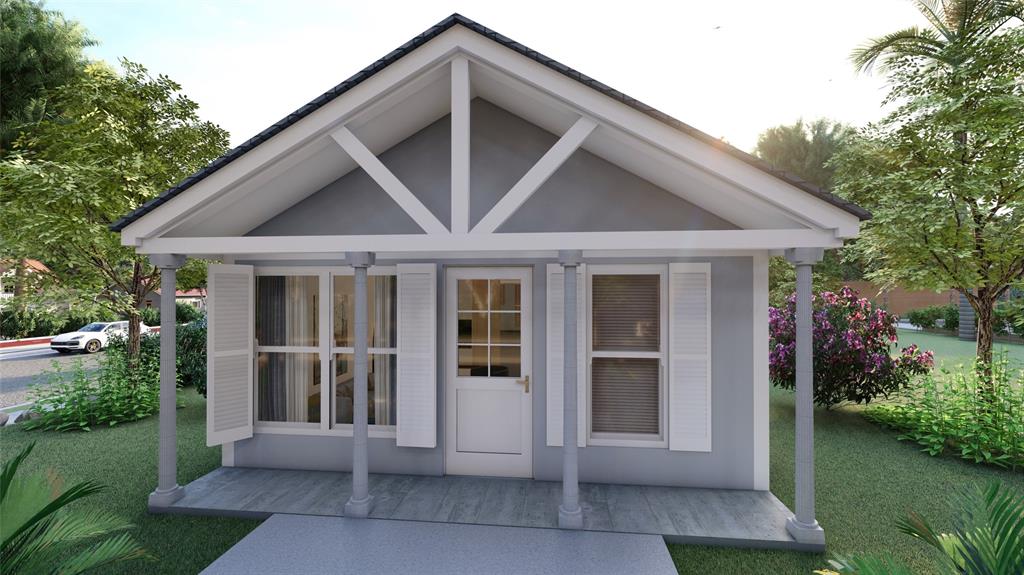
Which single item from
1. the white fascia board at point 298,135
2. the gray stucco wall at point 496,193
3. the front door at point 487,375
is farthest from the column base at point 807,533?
the white fascia board at point 298,135

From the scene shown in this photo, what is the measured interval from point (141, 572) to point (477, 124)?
4.67m

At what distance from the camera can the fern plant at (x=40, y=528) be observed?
220 cm

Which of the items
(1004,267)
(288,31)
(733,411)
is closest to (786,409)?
(1004,267)

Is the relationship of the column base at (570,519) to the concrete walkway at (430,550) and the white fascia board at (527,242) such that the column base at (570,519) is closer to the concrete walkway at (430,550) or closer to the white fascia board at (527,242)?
the concrete walkway at (430,550)

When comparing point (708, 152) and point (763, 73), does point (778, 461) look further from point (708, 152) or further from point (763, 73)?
point (763, 73)

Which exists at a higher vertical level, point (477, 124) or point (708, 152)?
point (477, 124)

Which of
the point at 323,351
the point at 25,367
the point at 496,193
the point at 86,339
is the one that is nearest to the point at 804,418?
the point at 496,193

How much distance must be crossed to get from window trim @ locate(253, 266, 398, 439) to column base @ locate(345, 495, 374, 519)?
1094mm

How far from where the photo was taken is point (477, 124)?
4.81m

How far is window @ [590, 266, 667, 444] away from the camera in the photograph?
4871 millimetres

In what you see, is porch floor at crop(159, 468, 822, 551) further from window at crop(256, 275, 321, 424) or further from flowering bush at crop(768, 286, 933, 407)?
flowering bush at crop(768, 286, 933, 407)

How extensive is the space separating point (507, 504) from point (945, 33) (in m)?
10.1

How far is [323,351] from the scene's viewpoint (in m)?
5.25

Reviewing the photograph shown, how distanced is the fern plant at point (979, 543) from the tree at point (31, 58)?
23.2 metres
